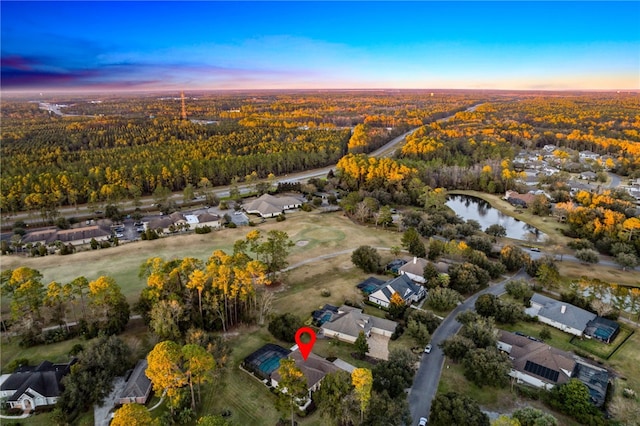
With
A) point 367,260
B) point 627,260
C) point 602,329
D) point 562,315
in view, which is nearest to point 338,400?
point 367,260

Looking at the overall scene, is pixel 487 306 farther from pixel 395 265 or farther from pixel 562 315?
pixel 395 265

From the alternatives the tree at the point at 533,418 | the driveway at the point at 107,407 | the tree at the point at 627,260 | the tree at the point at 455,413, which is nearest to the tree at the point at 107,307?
the driveway at the point at 107,407

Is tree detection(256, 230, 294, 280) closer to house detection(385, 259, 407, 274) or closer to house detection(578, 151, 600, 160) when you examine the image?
house detection(385, 259, 407, 274)

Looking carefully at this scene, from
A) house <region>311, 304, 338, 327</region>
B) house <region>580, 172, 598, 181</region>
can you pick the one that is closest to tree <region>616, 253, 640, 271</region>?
house <region>311, 304, 338, 327</region>

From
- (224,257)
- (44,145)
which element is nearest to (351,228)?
(224,257)

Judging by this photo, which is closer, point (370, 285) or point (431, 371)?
point (431, 371)

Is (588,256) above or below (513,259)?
below

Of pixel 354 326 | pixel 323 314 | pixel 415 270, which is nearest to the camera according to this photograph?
pixel 354 326
